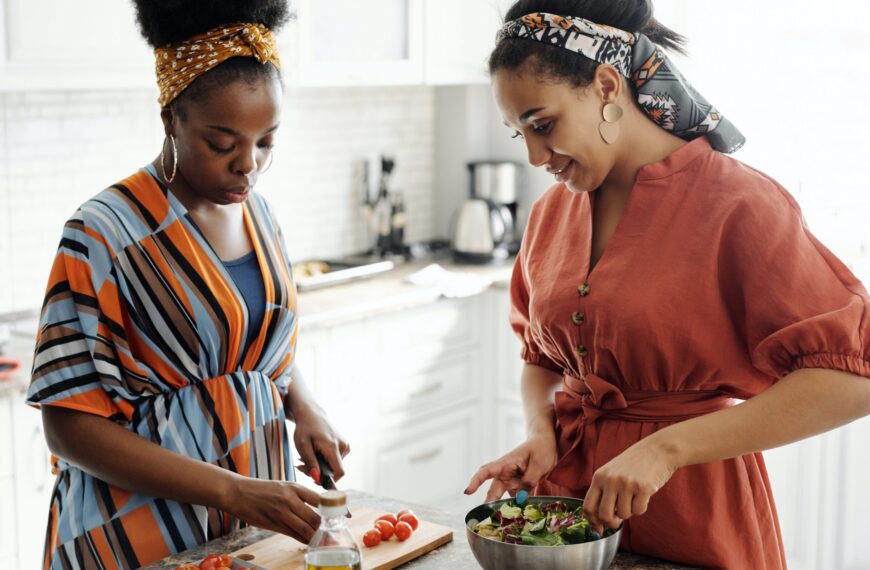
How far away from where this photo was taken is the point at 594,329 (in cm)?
175

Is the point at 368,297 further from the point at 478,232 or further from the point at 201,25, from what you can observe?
the point at 201,25

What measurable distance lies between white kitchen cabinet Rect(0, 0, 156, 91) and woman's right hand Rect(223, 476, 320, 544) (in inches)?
66.0

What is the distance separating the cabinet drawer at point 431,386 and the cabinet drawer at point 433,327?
0.26 ft

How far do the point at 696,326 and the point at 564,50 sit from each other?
478mm

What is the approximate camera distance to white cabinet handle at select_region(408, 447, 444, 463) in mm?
4125

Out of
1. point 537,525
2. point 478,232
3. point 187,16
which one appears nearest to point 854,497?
point 478,232

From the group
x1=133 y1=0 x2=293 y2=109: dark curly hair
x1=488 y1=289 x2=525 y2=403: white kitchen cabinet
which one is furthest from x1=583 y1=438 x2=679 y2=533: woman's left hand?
x1=488 y1=289 x2=525 y2=403: white kitchen cabinet

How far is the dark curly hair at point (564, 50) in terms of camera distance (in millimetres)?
1695

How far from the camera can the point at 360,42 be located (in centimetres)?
399

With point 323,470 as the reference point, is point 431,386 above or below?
below

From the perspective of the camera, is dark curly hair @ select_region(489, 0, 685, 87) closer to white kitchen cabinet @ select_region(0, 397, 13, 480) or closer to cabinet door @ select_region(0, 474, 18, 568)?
white kitchen cabinet @ select_region(0, 397, 13, 480)

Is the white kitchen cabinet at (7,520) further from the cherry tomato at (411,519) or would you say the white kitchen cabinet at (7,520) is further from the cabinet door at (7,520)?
the cherry tomato at (411,519)

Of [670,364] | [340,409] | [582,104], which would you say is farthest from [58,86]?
[670,364]

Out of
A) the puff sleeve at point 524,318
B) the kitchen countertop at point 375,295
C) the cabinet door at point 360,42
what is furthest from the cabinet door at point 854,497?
the cabinet door at point 360,42
